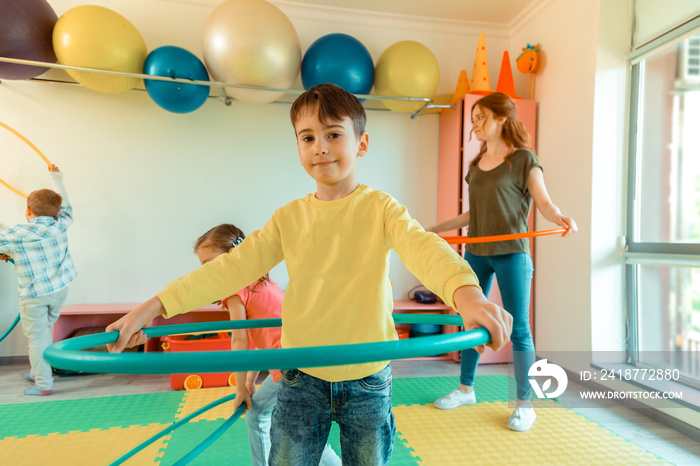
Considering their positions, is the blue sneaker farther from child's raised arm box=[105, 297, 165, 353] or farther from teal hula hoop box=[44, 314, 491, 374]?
teal hula hoop box=[44, 314, 491, 374]

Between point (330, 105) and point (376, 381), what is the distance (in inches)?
28.1

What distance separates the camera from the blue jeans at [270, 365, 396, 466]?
1075 mm

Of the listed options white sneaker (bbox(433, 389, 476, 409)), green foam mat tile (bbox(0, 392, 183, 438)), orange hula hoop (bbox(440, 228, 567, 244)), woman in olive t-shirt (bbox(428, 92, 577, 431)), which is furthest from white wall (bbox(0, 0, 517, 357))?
orange hula hoop (bbox(440, 228, 567, 244))

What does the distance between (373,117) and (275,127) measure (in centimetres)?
94

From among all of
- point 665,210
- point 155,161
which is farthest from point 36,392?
point 665,210

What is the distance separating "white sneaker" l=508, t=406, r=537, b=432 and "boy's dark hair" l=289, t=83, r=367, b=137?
78.1 inches

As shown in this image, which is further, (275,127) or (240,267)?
(275,127)

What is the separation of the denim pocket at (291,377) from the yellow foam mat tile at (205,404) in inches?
64.6

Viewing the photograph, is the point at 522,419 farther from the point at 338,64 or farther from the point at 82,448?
the point at 338,64

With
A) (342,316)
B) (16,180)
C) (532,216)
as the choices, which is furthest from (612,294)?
(16,180)

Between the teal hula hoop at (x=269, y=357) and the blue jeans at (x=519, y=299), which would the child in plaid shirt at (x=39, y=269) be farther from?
the blue jeans at (x=519, y=299)

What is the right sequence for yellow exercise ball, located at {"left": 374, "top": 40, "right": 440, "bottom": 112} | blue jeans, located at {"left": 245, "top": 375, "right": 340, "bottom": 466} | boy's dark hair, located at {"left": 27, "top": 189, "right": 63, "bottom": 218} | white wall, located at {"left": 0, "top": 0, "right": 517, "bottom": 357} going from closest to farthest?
blue jeans, located at {"left": 245, "top": 375, "right": 340, "bottom": 466} < boy's dark hair, located at {"left": 27, "top": 189, "right": 63, "bottom": 218} < yellow exercise ball, located at {"left": 374, "top": 40, "right": 440, "bottom": 112} < white wall, located at {"left": 0, "top": 0, "right": 517, "bottom": 357}

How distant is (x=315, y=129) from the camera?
113cm

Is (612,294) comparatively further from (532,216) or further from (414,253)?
(414,253)
